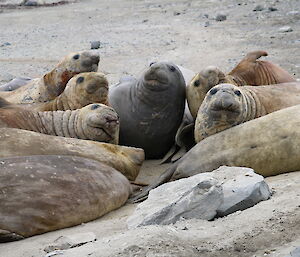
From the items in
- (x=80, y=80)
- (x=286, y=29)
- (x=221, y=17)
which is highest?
(x=80, y=80)

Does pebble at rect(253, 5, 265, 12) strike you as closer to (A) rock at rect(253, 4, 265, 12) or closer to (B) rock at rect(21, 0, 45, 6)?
(A) rock at rect(253, 4, 265, 12)

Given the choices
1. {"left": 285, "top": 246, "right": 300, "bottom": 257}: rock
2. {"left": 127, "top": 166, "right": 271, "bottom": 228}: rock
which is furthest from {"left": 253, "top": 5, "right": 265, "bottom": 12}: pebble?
{"left": 285, "top": 246, "right": 300, "bottom": 257}: rock

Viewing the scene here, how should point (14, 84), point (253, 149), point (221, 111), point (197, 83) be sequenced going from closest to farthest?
point (253, 149) → point (221, 111) → point (197, 83) → point (14, 84)

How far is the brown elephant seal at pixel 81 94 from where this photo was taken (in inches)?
264

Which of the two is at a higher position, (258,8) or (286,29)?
(286,29)

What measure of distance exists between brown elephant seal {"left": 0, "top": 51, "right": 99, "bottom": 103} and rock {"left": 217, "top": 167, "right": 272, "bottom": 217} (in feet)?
11.1

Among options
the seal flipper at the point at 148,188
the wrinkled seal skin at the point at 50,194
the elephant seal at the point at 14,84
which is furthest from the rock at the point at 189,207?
the elephant seal at the point at 14,84

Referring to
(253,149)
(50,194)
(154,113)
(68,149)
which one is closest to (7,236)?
(50,194)

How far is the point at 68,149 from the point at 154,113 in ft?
4.52

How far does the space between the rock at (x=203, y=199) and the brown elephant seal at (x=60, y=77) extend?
3190 mm

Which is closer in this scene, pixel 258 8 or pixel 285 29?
pixel 285 29

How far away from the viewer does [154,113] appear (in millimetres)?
6820

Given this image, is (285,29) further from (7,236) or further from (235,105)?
(7,236)

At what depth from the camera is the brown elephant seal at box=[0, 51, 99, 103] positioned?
24.5 ft
